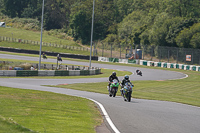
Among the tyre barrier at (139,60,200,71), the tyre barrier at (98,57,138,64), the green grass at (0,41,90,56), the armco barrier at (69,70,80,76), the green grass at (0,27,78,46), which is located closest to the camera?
the armco barrier at (69,70,80,76)

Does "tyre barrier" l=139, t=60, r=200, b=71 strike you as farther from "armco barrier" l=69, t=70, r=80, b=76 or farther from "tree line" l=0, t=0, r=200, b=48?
"armco barrier" l=69, t=70, r=80, b=76

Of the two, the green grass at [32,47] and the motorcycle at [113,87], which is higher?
the green grass at [32,47]

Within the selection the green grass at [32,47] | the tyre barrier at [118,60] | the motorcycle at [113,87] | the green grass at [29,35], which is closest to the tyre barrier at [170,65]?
the tyre barrier at [118,60]

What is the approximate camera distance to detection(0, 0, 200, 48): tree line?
77.9 m

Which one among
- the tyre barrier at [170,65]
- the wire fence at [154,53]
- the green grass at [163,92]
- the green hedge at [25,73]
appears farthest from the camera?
the wire fence at [154,53]

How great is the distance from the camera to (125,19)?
108 m

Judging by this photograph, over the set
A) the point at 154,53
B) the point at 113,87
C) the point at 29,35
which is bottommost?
the point at 113,87

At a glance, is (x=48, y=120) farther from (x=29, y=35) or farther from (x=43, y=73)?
(x=29, y=35)

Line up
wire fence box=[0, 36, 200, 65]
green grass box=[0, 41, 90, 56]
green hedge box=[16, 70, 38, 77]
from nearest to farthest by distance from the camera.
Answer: green hedge box=[16, 70, 38, 77] → wire fence box=[0, 36, 200, 65] → green grass box=[0, 41, 90, 56]

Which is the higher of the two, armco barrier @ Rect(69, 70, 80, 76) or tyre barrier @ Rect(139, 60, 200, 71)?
tyre barrier @ Rect(139, 60, 200, 71)

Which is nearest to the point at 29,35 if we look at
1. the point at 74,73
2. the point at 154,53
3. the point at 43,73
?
the point at 154,53

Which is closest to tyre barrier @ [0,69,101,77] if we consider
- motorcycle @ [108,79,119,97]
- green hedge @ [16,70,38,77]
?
green hedge @ [16,70,38,77]

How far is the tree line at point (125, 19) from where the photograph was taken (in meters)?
77.9

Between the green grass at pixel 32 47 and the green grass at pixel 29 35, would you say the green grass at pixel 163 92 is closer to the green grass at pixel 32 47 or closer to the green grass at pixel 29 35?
the green grass at pixel 32 47
